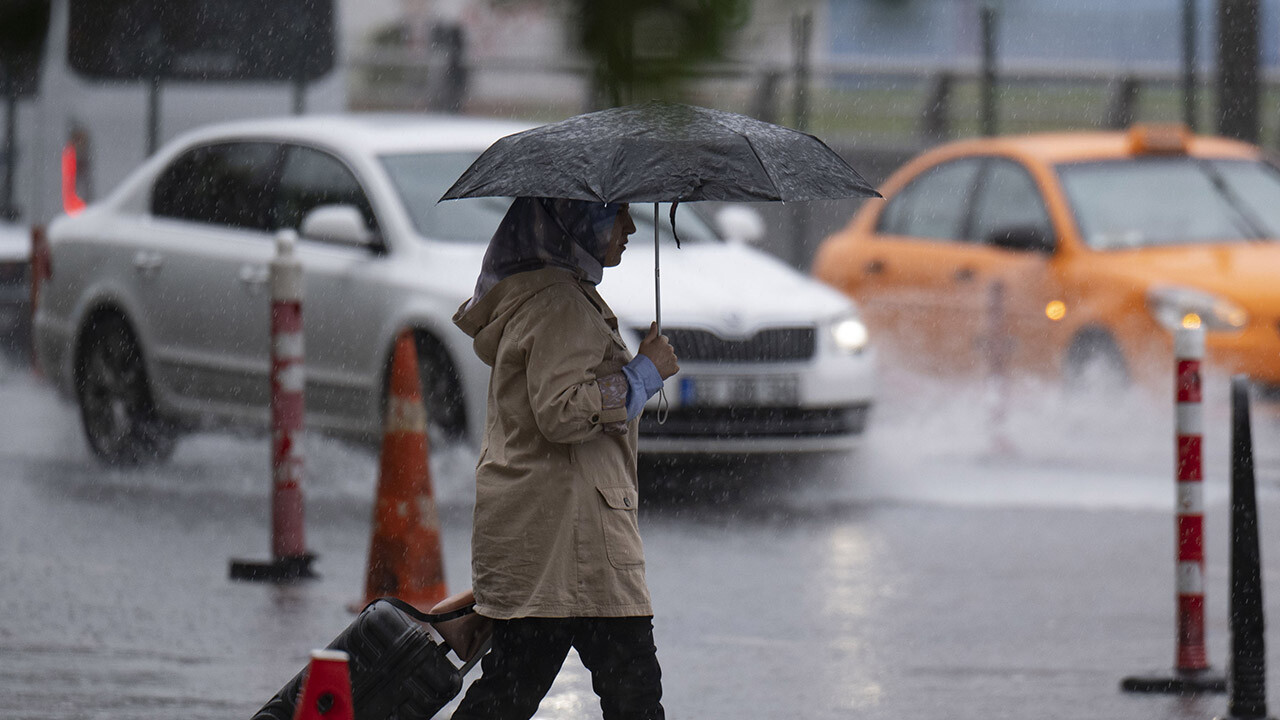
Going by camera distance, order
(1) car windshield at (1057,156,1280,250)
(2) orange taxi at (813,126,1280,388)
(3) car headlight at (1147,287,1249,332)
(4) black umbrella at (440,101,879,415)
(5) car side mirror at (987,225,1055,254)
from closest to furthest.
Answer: (4) black umbrella at (440,101,879,415), (3) car headlight at (1147,287,1249,332), (2) orange taxi at (813,126,1280,388), (5) car side mirror at (987,225,1055,254), (1) car windshield at (1057,156,1280,250)

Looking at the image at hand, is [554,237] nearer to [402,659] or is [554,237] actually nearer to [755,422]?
[402,659]

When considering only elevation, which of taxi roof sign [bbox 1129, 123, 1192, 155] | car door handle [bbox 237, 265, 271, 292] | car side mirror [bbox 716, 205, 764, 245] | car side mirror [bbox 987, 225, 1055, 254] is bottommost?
car door handle [bbox 237, 265, 271, 292]

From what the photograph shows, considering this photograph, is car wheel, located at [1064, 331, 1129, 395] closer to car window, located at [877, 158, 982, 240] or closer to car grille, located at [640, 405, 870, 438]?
car window, located at [877, 158, 982, 240]

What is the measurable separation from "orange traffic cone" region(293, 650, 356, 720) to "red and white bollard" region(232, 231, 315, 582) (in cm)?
374

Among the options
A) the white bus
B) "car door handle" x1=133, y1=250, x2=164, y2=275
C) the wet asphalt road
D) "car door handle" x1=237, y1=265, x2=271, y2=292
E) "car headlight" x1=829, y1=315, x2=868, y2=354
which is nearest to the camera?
the white bus

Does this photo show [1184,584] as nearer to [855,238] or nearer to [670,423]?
[670,423]

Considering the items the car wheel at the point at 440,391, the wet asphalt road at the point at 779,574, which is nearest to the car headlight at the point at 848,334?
the wet asphalt road at the point at 779,574

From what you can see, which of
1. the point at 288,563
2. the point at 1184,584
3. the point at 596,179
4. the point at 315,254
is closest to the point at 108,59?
the point at 596,179

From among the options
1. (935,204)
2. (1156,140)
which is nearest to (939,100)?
(1156,140)

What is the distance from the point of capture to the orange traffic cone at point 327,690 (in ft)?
9.96

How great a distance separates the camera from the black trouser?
12.0ft

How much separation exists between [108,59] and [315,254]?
7525 mm

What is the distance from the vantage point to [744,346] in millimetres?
8453

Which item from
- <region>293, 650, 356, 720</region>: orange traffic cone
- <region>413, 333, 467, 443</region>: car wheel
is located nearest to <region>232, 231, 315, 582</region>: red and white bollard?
<region>413, 333, 467, 443</region>: car wheel
